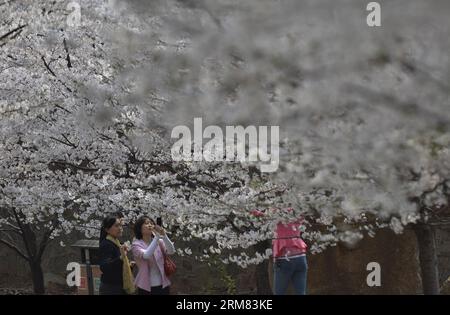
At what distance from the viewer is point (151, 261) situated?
6.73 metres

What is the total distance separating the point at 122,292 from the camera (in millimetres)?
6699

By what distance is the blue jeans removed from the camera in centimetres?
693

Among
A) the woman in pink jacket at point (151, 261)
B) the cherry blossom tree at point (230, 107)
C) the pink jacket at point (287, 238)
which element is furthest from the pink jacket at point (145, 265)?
the pink jacket at point (287, 238)

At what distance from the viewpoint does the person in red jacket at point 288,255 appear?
270 inches

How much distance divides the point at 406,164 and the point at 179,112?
6.17ft

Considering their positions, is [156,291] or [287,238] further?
[287,238]

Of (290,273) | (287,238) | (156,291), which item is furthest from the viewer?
(290,273)

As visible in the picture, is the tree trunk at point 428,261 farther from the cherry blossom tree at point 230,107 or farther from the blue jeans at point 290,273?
the blue jeans at point 290,273

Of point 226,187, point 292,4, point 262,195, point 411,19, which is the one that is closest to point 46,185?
point 226,187

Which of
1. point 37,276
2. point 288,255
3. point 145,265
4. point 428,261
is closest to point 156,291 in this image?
point 145,265

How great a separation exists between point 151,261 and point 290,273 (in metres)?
1.27

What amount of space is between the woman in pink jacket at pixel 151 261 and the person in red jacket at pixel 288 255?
852 mm

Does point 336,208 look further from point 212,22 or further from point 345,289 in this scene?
point 345,289

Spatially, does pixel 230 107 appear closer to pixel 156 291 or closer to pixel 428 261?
pixel 156 291
